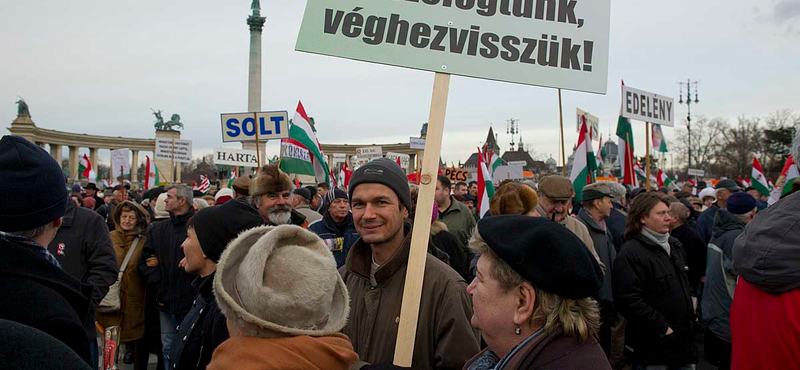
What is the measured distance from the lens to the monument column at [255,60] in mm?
54719

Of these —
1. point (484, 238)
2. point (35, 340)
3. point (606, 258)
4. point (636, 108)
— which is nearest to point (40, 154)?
point (35, 340)

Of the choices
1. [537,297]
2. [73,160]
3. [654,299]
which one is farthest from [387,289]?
[73,160]

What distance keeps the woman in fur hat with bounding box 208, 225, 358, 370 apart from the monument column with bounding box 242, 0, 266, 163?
53932 mm

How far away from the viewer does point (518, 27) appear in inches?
108

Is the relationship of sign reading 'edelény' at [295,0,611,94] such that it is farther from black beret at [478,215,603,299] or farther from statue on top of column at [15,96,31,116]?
statue on top of column at [15,96,31,116]

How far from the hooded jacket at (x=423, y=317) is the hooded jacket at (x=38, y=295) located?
4.00 feet

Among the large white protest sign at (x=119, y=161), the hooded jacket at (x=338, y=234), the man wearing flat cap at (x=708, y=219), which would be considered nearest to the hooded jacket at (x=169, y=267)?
the hooded jacket at (x=338, y=234)

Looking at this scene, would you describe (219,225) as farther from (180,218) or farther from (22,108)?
(22,108)

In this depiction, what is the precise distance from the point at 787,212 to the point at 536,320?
1.34 m

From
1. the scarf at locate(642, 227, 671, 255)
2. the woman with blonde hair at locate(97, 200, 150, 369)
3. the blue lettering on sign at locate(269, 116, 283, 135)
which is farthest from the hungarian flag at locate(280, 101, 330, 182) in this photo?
the scarf at locate(642, 227, 671, 255)

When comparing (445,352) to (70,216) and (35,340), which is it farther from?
(70,216)

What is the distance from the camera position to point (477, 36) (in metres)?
2.72

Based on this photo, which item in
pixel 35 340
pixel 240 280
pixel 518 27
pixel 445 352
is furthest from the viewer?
pixel 518 27

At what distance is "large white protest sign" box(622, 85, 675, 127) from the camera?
845 centimetres
